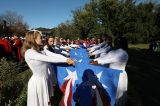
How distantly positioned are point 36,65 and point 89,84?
5.71 ft

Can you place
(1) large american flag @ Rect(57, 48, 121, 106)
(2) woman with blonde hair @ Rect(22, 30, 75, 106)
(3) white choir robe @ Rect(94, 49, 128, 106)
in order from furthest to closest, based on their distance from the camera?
(3) white choir robe @ Rect(94, 49, 128, 106) → (1) large american flag @ Rect(57, 48, 121, 106) → (2) woman with blonde hair @ Rect(22, 30, 75, 106)

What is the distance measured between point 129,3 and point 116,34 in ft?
15.0

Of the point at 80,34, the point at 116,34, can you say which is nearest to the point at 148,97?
the point at 116,34

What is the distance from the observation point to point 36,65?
6.20m

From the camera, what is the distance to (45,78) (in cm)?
642

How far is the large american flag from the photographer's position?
711 centimetres

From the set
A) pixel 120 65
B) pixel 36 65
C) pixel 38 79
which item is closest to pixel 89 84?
pixel 120 65

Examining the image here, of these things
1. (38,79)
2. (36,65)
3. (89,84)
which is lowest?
(89,84)

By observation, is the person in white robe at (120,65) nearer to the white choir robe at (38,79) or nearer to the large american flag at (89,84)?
the large american flag at (89,84)

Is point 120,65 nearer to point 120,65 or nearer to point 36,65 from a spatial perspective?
point 120,65

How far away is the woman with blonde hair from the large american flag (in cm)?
99

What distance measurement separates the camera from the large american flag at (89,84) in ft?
23.3

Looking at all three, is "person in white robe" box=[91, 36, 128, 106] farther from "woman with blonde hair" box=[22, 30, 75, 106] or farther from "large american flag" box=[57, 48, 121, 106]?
"woman with blonde hair" box=[22, 30, 75, 106]

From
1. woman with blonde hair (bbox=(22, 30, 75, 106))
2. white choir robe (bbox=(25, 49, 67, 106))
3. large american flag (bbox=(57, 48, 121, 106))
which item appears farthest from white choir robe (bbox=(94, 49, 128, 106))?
white choir robe (bbox=(25, 49, 67, 106))
